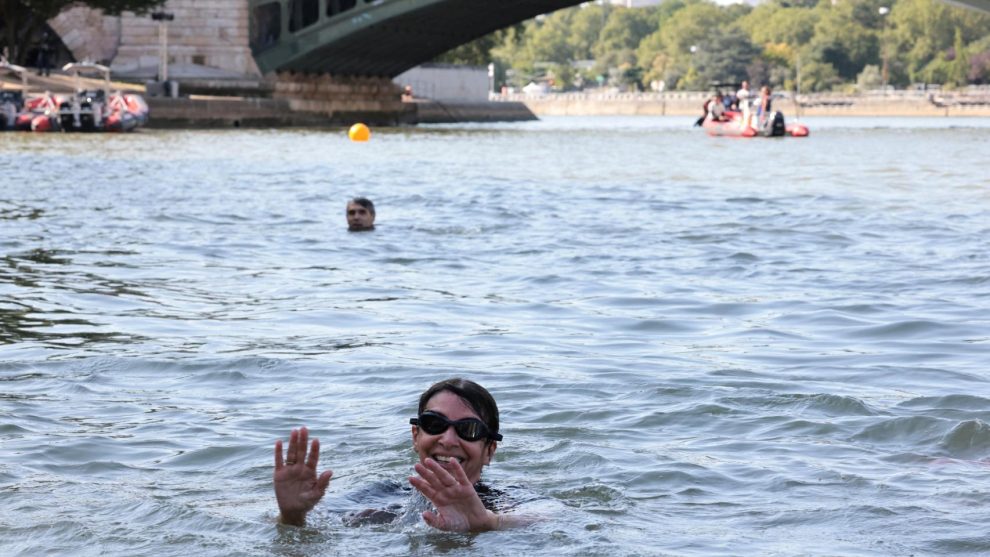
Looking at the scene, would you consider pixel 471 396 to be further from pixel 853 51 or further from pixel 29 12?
pixel 853 51

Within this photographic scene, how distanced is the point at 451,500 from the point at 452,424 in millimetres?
379

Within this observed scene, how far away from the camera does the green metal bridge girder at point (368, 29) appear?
55562 millimetres

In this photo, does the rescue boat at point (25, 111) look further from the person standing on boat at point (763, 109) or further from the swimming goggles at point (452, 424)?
the swimming goggles at point (452, 424)

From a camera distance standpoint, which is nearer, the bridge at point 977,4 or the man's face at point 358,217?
the man's face at point 358,217

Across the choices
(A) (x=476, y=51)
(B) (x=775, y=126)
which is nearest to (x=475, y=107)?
(A) (x=476, y=51)

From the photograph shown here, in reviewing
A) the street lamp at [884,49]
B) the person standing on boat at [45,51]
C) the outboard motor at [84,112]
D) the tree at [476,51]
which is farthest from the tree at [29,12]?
the street lamp at [884,49]

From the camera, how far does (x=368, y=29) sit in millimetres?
56250

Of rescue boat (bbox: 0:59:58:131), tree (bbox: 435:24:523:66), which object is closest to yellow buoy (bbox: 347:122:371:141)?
rescue boat (bbox: 0:59:58:131)

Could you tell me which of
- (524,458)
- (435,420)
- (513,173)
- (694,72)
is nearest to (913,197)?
(513,173)

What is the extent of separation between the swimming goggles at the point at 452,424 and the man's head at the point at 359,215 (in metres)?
11.0

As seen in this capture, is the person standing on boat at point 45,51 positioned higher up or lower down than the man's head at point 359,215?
higher up

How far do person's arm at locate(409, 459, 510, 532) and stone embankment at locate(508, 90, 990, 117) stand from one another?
108310 mm

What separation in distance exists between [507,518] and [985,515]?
1.64 m

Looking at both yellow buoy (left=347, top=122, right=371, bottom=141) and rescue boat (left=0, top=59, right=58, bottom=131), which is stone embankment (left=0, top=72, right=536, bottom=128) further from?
yellow buoy (left=347, top=122, right=371, bottom=141)
